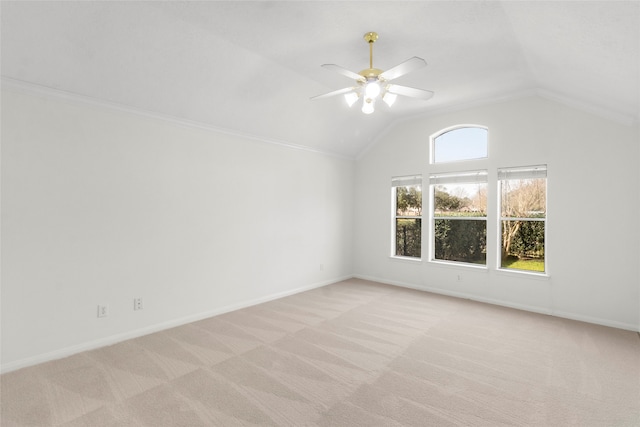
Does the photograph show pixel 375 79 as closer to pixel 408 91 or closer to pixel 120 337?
pixel 408 91

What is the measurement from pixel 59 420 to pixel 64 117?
8.42 ft

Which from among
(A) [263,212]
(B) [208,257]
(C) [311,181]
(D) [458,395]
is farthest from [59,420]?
(C) [311,181]

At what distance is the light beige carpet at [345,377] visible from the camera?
Result: 217cm

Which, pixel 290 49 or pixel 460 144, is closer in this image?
pixel 290 49

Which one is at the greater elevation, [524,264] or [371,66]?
[371,66]

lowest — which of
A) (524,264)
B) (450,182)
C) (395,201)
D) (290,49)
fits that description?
(524,264)

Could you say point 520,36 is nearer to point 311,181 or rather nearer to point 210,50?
point 210,50

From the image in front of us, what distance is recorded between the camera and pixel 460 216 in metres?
5.27

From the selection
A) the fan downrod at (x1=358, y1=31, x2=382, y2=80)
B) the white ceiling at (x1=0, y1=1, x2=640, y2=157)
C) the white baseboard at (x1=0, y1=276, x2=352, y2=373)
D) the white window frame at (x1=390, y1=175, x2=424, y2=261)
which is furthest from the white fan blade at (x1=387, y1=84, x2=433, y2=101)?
the white baseboard at (x1=0, y1=276, x2=352, y2=373)

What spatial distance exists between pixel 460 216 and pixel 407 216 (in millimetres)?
947

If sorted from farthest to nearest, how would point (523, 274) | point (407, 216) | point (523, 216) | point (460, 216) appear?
point (407, 216), point (460, 216), point (523, 216), point (523, 274)

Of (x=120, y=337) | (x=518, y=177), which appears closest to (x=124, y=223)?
(x=120, y=337)

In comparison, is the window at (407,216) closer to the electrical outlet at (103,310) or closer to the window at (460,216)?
the window at (460,216)

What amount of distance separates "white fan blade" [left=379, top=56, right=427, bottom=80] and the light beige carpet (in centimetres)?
250
